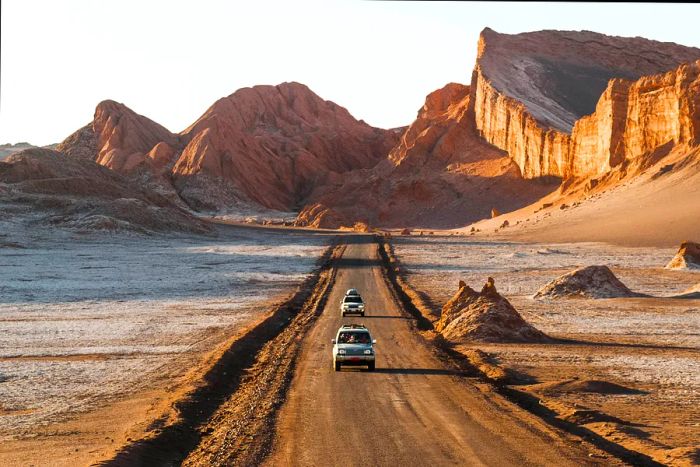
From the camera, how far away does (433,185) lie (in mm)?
158125

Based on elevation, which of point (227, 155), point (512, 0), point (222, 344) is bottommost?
point (222, 344)

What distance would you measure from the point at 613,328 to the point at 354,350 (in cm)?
1578

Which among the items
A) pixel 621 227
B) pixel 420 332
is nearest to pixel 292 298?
pixel 420 332

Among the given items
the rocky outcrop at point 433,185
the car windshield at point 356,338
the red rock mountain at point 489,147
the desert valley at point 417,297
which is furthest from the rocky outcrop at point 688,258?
the rocky outcrop at point 433,185

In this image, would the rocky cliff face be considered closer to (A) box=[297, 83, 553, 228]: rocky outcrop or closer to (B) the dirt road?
(A) box=[297, 83, 553, 228]: rocky outcrop

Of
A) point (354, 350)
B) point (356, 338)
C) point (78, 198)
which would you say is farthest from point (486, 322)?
point (78, 198)

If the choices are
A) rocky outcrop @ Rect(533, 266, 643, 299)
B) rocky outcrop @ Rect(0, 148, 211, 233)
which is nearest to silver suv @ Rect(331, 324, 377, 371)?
rocky outcrop @ Rect(533, 266, 643, 299)

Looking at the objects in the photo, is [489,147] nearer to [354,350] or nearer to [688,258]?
[688,258]

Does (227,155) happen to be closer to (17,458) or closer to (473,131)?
(473,131)

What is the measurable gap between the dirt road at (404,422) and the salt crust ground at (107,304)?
5240 millimetres

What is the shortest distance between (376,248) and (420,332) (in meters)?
59.4

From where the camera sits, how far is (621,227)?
97375 millimetres

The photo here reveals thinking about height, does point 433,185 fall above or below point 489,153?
below

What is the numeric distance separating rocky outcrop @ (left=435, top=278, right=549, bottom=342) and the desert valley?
9 cm
